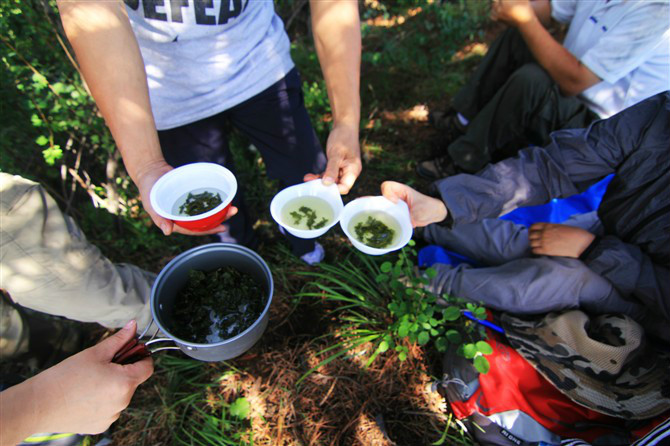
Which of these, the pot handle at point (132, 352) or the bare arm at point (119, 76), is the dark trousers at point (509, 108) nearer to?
the bare arm at point (119, 76)

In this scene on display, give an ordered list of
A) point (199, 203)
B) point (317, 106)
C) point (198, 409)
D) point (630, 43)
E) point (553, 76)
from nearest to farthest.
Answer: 1. point (199, 203)
2. point (198, 409)
3. point (630, 43)
4. point (553, 76)
5. point (317, 106)

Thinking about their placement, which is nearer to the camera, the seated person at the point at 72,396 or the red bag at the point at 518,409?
the seated person at the point at 72,396

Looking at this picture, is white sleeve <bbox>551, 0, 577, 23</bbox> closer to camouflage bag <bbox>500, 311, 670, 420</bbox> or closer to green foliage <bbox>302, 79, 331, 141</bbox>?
green foliage <bbox>302, 79, 331, 141</bbox>

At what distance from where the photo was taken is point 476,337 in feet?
6.60

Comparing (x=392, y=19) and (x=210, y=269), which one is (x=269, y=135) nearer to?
(x=210, y=269)

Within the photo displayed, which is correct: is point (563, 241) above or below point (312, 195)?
below

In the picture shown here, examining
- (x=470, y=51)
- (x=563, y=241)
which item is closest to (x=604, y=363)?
(x=563, y=241)

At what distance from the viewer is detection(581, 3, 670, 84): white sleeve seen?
6.84ft

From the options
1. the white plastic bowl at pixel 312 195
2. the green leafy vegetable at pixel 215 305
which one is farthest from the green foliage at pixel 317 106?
the green leafy vegetable at pixel 215 305

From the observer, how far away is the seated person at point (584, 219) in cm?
185

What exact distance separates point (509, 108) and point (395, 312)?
1.99 meters

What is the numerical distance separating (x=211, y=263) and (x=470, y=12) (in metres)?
4.63

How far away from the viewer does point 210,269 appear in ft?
6.20

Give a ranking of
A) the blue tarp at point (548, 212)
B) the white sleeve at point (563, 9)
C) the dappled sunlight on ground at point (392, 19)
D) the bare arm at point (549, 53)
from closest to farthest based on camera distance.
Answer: the blue tarp at point (548, 212), the bare arm at point (549, 53), the white sleeve at point (563, 9), the dappled sunlight on ground at point (392, 19)
